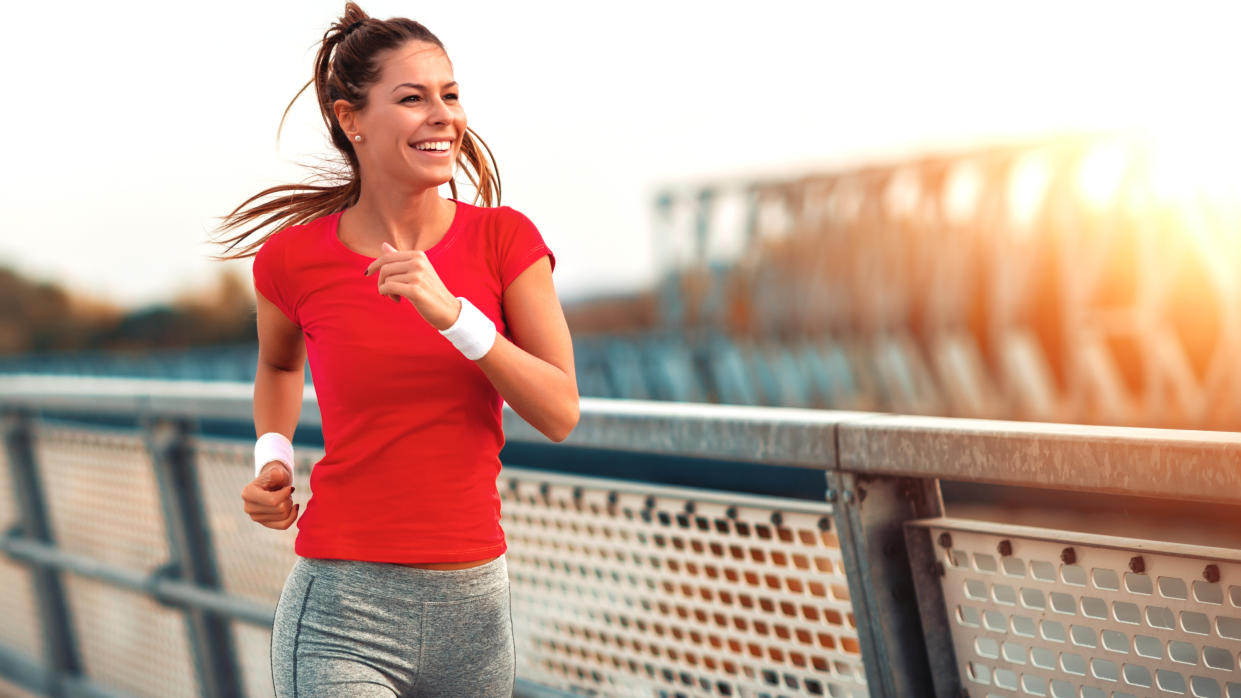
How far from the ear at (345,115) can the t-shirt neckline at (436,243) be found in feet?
0.47

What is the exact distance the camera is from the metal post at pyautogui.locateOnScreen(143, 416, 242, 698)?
4.29 metres

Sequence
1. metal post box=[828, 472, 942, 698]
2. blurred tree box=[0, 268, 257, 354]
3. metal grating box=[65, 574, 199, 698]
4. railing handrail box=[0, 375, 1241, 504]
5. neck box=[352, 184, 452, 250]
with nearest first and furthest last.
A: railing handrail box=[0, 375, 1241, 504] → neck box=[352, 184, 452, 250] → metal post box=[828, 472, 942, 698] → metal grating box=[65, 574, 199, 698] → blurred tree box=[0, 268, 257, 354]

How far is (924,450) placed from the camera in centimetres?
197

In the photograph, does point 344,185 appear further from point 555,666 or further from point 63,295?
point 63,295

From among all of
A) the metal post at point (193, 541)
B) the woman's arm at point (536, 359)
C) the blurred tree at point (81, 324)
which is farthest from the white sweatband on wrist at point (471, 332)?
the blurred tree at point (81, 324)

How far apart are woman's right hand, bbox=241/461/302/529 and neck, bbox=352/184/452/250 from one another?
407 mm

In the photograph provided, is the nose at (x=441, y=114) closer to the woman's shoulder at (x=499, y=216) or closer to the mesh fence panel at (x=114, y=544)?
the woman's shoulder at (x=499, y=216)

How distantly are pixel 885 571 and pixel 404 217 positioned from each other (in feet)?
3.06

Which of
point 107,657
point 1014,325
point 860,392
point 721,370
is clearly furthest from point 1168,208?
point 107,657

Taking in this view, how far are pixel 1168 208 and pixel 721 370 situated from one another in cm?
1514

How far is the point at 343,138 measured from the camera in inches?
85.5

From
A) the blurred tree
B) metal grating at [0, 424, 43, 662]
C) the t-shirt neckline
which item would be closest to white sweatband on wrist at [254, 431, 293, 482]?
the t-shirt neckline

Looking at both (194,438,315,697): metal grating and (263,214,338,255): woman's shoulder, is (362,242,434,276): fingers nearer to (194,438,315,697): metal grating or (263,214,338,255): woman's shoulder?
(263,214,338,255): woman's shoulder

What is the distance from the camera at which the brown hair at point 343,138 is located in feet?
6.50
